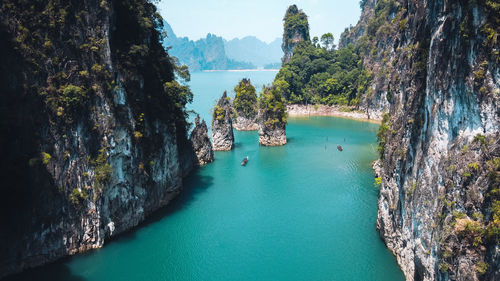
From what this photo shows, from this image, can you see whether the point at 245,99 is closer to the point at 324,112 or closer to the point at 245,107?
the point at 245,107

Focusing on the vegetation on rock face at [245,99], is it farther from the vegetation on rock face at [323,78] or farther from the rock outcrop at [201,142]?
the vegetation on rock face at [323,78]

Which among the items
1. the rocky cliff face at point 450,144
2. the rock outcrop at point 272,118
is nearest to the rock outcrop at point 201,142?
the rock outcrop at point 272,118

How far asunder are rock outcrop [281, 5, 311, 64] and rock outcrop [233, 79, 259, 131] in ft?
172

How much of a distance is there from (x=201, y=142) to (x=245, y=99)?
1088 inches

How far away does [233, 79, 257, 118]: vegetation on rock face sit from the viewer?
77.3 metres

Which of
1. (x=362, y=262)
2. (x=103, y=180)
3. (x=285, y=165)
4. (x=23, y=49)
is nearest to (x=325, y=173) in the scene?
(x=285, y=165)

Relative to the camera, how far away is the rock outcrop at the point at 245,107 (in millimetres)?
77500

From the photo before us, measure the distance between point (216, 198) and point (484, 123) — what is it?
31.4m

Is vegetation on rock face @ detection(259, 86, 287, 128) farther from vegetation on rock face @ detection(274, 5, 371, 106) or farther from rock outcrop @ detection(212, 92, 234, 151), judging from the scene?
vegetation on rock face @ detection(274, 5, 371, 106)

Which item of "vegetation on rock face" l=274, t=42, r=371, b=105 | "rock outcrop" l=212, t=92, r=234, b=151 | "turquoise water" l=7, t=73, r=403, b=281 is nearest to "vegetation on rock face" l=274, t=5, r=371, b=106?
"vegetation on rock face" l=274, t=42, r=371, b=105

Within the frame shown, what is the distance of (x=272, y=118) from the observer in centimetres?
6500

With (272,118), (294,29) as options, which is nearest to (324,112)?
(294,29)

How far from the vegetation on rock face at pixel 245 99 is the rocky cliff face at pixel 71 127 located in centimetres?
4296

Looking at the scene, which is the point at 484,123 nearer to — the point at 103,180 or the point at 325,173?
the point at 103,180
